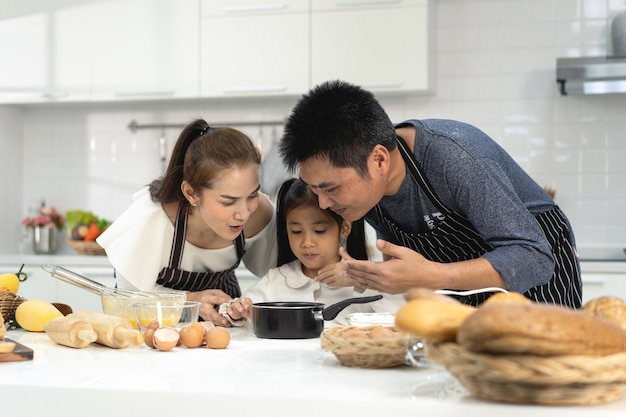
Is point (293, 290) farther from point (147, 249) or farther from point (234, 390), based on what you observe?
point (234, 390)

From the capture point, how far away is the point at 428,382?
1124 mm

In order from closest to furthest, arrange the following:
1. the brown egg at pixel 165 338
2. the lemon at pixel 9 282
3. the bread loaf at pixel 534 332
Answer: the bread loaf at pixel 534 332, the brown egg at pixel 165 338, the lemon at pixel 9 282

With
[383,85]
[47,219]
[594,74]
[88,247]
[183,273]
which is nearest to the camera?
[183,273]

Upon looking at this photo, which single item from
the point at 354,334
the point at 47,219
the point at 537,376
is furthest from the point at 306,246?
the point at 47,219

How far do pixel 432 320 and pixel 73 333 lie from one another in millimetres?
768

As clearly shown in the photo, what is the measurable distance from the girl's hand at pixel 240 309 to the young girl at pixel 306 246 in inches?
18.9

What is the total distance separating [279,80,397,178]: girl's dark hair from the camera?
181cm

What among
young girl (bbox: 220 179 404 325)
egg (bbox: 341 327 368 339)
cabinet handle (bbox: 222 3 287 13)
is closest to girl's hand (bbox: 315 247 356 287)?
young girl (bbox: 220 179 404 325)

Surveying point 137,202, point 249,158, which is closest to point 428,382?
point 249,158

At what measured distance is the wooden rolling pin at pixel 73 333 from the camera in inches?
57.3

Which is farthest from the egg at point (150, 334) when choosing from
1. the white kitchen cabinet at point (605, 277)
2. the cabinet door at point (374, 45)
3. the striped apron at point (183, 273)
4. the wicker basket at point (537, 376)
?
the cabinet door at point (374, 45)

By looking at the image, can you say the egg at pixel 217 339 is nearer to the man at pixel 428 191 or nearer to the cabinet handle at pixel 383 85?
the man at pixel 428 191

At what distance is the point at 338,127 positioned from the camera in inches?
71.4

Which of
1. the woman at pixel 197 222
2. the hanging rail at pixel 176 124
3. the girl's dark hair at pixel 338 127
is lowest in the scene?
the woman at pixel 197 222
